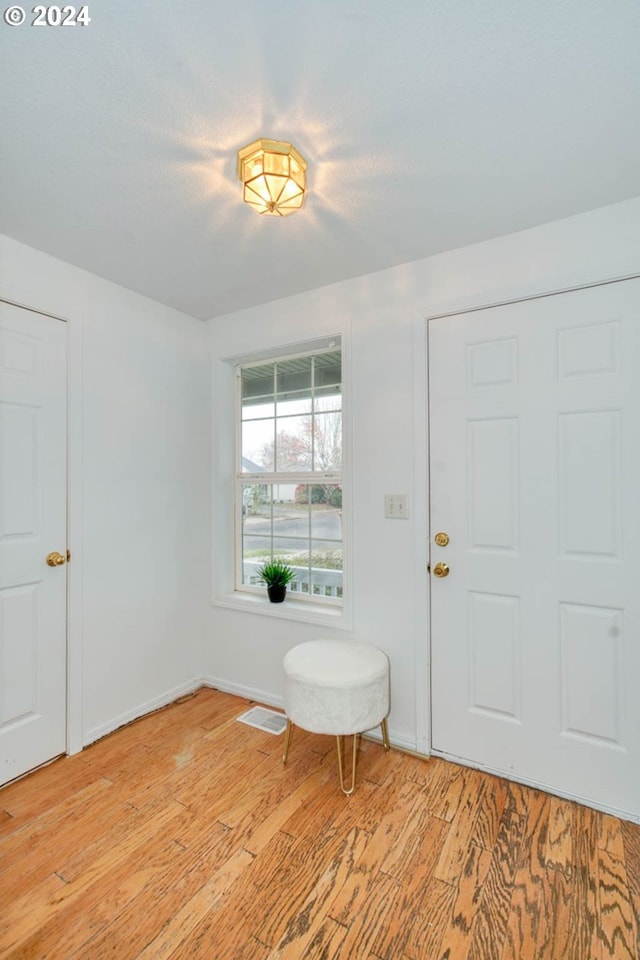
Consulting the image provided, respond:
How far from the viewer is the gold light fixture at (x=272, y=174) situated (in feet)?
4.39

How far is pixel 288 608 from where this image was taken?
2.47 meters

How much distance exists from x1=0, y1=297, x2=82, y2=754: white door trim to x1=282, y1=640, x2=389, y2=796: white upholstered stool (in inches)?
40.4

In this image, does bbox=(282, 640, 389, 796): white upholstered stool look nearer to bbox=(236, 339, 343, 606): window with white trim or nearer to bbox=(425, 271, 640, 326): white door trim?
bbox=(236, 339, 343, 606): window with white trim

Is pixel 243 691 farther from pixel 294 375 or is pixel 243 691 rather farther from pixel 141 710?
pixel 294 375

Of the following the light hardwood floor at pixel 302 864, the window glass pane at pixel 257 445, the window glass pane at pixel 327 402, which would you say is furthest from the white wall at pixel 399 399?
the window glass pane at pixel 257 445

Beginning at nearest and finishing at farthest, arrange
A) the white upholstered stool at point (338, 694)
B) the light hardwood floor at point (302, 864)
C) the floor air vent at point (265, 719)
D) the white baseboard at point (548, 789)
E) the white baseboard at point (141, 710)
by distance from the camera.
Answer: the light hardwood floor at point (302, 864), the white baseboard at point (548, 789), the white upholstered stool at point (338, 694), the white baseboard at point (141, 710), the floor air vent at point (265, 719)

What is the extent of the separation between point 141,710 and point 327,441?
182 cm

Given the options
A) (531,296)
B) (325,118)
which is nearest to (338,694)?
(531,296)

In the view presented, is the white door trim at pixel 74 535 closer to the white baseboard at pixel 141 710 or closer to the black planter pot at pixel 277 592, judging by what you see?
the white baseboard at pixel 141 710

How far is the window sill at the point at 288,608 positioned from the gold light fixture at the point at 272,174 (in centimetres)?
184

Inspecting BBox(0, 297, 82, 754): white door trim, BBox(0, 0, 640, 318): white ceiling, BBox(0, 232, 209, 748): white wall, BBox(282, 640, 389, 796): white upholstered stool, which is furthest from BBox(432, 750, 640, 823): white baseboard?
BBox(0, 0, 640, 318): white ceiling

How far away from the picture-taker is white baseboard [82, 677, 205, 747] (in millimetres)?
2180

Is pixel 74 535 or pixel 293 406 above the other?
pixel 293 406

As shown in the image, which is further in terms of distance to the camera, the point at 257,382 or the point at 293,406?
the point at 257,382
